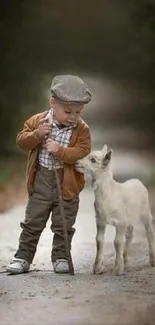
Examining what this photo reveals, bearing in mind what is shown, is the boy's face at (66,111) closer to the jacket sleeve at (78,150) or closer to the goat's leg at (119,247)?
the jacket sleeve at (78,150)

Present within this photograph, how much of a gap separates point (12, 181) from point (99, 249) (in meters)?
0.17

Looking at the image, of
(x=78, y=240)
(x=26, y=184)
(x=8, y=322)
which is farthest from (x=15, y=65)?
(x=8, y=322)

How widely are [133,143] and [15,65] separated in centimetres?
22

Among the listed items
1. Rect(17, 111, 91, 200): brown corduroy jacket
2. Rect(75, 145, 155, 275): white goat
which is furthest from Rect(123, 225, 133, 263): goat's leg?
Rect(17, 111, 91, 200): brown corduroy jacket

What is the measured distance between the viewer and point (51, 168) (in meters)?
0.98

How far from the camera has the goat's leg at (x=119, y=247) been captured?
3.19ft

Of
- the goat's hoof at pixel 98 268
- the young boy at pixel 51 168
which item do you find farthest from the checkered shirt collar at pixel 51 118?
the goat's hoof at pixel 98 268

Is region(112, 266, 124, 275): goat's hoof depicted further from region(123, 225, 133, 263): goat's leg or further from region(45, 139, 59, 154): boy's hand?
region(45, 139, 59, 154): boy's hand

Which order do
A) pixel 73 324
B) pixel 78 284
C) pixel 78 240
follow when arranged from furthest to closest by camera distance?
pixel 78 240
pixel 78 284
pixel 73 324

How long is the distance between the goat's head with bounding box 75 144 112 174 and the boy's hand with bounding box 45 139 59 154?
0.13ft

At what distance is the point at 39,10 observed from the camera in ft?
3.32

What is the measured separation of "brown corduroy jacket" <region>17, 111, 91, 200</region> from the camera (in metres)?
0.96

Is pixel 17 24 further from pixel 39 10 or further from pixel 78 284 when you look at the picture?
pixel 78 284

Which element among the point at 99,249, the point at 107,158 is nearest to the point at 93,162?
the point at 107,158
